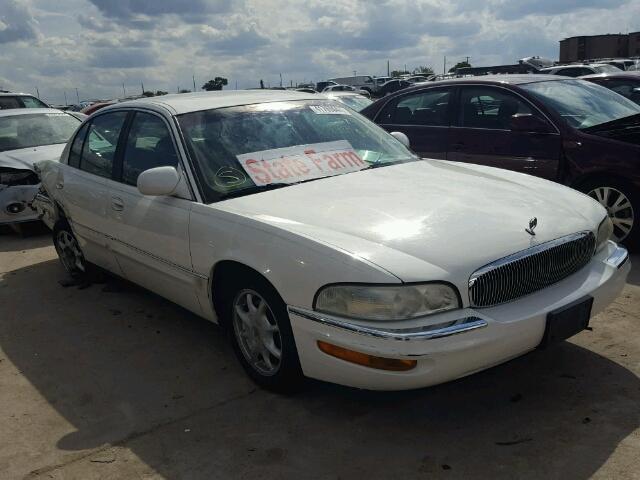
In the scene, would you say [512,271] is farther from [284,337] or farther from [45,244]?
[45,244]

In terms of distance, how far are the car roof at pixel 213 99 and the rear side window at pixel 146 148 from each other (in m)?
0.12

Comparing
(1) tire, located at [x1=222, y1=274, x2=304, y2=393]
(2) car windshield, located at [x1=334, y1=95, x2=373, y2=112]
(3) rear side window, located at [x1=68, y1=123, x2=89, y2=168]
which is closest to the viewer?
(1) tire, located at [x1=222, y1=274, x2=304, y2=393]

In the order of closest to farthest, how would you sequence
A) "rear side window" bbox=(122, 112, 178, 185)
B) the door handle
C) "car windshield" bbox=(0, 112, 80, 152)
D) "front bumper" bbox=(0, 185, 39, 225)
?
"rear side window" bbox=(122, 112, 178, 185)
the door handle
"front bumper" bbox=(0, 185, 39, 225)
"car windshield" bbox=(0, 112, 80, 152)

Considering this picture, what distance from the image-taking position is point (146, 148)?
395 centimetres

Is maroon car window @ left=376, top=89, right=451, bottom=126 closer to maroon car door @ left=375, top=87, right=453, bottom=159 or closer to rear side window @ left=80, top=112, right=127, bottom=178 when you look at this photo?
maroon car door @ left=375, top=87, right=453, bottom=159

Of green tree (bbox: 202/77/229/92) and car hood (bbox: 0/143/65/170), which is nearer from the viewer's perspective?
car hood (bbox: 0/143/65/170)

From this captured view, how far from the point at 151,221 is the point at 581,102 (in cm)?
438

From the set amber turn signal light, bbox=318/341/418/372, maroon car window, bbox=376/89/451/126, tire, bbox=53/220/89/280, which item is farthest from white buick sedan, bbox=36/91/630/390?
maroon car window, bbox=376/89/451/126

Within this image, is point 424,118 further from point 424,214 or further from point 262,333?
point 262,333

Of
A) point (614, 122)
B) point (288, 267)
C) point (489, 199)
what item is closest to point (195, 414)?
point (288, 267)

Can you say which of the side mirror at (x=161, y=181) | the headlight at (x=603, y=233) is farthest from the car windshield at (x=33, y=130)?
the headlight at (x=603, y=233)

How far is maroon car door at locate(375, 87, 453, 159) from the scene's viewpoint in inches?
250

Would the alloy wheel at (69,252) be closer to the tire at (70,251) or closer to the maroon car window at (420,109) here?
the tire at (70,251)

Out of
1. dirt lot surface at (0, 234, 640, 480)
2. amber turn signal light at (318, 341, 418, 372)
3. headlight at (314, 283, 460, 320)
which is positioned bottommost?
dirt lot surface at (0, 234, 640, 480)
